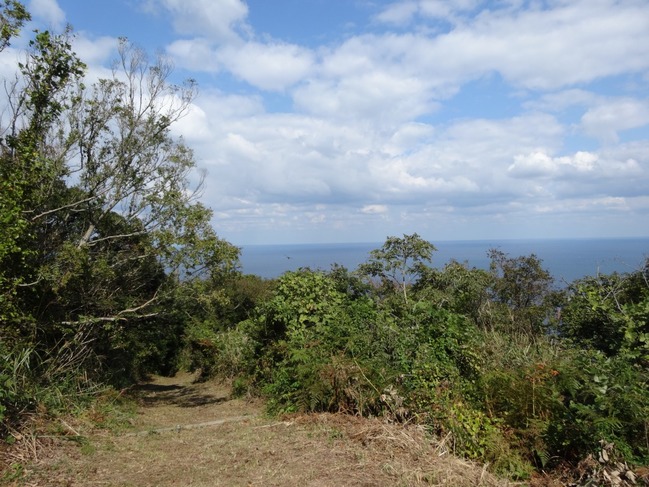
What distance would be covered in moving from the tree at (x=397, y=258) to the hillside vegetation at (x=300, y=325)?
0.13ft

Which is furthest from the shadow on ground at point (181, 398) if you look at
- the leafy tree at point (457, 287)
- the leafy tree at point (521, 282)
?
the leafy tree at point (521, 282)

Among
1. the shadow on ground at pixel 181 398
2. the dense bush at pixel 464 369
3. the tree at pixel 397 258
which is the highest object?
the tree at pixel 397 258

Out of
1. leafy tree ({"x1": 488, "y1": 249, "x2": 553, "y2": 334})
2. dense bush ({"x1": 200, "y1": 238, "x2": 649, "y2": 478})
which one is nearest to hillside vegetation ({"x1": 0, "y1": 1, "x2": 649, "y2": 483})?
dense bush ({"x1": 200, "y1": 238, "x2": 649, "y2": 478})

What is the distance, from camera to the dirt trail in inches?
178

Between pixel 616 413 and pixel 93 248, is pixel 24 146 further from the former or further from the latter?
pixel 616 413

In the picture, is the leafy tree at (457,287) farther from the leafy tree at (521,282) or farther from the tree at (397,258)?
the leafy tree at (521,282)

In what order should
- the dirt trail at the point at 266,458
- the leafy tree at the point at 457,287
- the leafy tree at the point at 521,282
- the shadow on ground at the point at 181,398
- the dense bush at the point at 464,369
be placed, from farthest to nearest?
the leafy tree at the point at 521,282
the leafy tree at the point at 457,287
the shadow on ground at the point at 181,398
the dense bush at the point at 464,369
the dirt trail at the point at 266,458

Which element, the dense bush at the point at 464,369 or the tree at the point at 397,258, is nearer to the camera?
the dense bush at the point at 464,369

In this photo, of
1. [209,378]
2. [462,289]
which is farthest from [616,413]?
[209,378]

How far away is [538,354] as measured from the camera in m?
7.41

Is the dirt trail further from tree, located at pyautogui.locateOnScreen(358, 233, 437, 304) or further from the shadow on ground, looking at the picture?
tree, located at pyautogui.locateOnScreen(358, 233, 437, 304)

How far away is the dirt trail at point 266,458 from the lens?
4.52 m

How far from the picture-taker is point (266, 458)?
5250 mm

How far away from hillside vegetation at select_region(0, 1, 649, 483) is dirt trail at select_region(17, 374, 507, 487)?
0.48m
